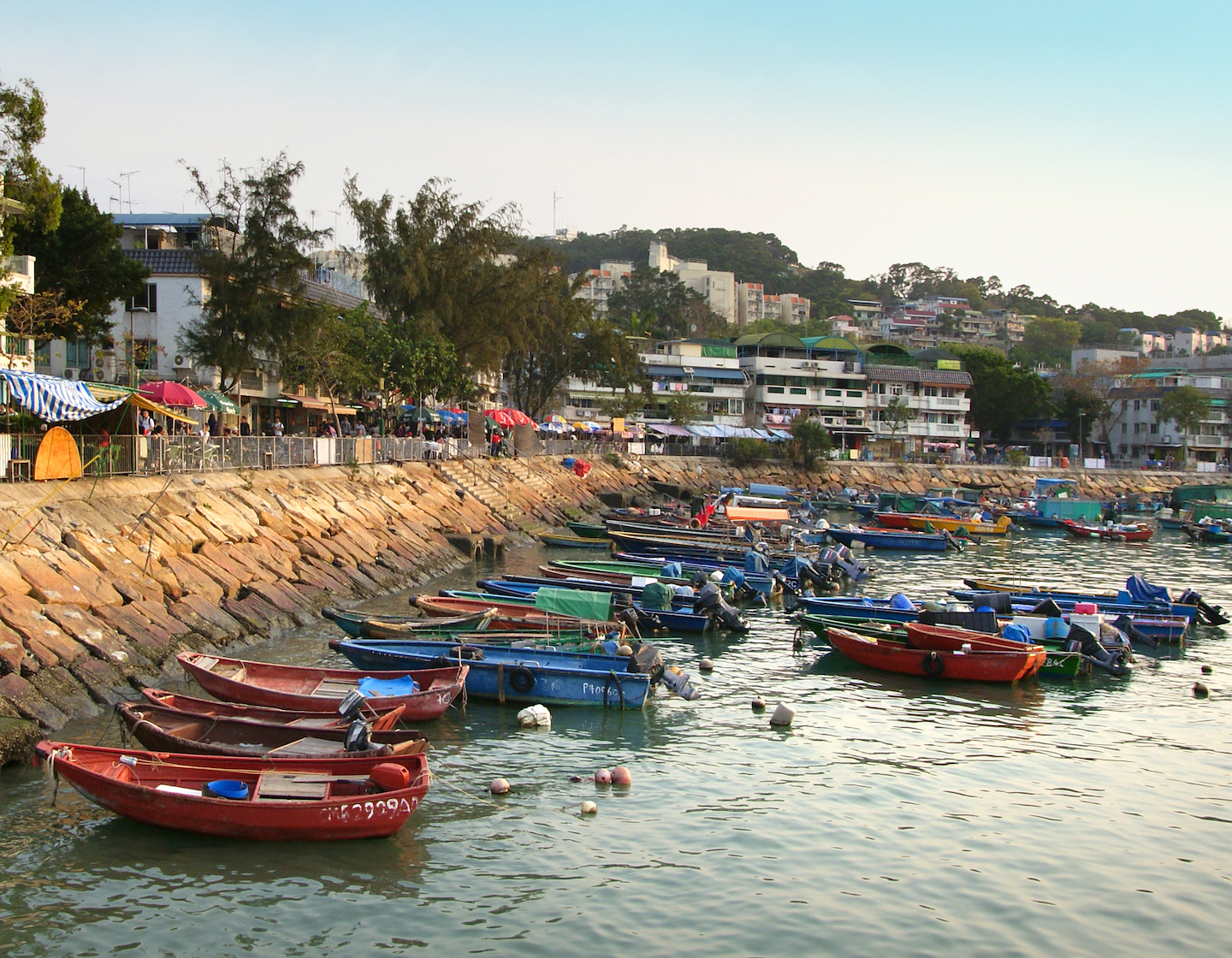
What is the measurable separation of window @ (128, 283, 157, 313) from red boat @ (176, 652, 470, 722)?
34621 millimetres

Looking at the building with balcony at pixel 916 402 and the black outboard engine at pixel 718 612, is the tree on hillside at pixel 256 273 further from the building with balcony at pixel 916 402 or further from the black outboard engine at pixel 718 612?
the building with balcony at pixel 916 402

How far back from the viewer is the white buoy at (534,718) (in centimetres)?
2038

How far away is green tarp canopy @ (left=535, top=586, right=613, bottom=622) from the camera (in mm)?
26906

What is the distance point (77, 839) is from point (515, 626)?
494 inches

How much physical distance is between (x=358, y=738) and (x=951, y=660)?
15372 millimetres

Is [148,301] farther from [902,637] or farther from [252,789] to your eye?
[252,789]

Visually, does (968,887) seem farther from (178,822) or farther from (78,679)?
(78,679)

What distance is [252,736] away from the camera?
655 inches

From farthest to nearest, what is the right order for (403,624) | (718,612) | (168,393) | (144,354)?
(144,354) < (168,393) < (718,612) < (403,624)

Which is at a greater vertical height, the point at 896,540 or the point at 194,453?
the point at 194,453

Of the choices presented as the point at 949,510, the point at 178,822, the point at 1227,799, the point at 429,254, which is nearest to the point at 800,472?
the point at 949,510

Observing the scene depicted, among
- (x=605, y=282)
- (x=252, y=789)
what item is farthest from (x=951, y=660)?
(x=605, y=282)

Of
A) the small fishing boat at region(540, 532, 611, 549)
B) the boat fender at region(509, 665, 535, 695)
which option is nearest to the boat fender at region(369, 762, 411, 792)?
the boat fender at region(509, 665, 535, 695)

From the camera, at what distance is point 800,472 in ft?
296
